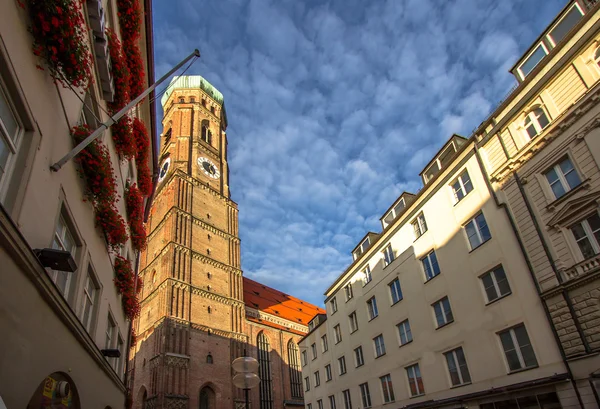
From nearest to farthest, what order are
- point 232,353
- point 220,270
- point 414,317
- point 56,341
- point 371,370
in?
1. point 56,341
2. point 414,317
3. point 371,370
4. point 232,353
5. point 220,270

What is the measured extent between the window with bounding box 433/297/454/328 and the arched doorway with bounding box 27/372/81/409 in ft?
43.2

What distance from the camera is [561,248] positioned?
11883 mm

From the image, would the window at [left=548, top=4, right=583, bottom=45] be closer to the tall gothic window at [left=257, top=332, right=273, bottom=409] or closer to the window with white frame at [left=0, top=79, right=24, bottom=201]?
the window with white frame at [left=0, top=79, right=24, bottom=201]

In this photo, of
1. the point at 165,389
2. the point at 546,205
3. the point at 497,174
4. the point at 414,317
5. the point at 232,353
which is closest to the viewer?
the point at 546,205

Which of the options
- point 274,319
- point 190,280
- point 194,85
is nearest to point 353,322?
point 190,280

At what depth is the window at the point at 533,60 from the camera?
554 inches

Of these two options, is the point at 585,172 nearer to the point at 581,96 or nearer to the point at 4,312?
the point at 581,96

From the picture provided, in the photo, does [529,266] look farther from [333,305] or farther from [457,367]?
[333,305]

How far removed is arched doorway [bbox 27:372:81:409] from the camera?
5241 mm

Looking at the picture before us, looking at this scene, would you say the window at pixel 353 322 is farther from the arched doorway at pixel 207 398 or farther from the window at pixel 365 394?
the arched doorway at pixel 207 398

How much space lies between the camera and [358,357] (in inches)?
877

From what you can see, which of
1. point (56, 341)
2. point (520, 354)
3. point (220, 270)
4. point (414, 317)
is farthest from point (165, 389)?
point (56, 341)

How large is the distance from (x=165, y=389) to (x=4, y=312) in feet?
104

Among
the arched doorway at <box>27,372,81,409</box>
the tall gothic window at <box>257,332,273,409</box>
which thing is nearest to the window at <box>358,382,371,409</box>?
the arched doorway at <box>27,372,81,409</box>
